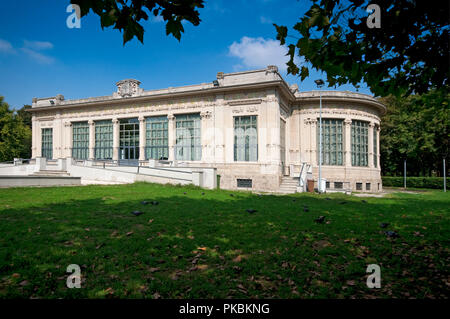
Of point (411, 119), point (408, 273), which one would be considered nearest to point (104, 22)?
point (408, 273)

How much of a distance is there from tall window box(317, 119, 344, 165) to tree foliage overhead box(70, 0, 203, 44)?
78.5ft

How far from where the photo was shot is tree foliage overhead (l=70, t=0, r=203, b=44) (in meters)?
3.44

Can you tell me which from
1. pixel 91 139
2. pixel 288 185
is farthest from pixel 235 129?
pixel 91 139

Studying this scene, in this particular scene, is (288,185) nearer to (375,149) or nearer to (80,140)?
(375,149)

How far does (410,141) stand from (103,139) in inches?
1419

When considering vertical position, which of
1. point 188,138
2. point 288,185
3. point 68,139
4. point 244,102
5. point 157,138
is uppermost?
point 244,102

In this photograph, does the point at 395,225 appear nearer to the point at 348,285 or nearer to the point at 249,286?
the point at 348,285

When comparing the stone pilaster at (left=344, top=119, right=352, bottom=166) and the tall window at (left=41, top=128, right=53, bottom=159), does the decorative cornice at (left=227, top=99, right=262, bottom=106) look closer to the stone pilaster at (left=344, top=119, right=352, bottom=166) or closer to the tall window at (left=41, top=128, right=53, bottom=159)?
the stone pilaster at (left=344, top=119, right=352, bottom=166)

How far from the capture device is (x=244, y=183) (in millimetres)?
22547

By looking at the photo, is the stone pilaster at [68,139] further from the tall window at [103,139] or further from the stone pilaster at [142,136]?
the stone pilaster at [142,136]

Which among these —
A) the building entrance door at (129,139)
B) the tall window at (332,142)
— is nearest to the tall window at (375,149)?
the tall window at (332,142)

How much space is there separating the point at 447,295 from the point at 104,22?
215 inches

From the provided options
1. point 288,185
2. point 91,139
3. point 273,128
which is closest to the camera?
point 288,185

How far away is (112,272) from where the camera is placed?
3.82 meters
